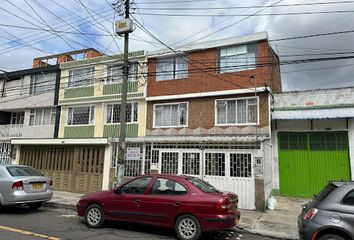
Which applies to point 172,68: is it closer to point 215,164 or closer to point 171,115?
point 171,115

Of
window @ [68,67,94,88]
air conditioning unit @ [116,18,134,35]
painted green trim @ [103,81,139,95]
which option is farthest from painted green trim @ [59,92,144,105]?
air conditioning unit @ [116,18,134,35]

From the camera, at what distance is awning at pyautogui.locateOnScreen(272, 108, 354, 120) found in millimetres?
12898

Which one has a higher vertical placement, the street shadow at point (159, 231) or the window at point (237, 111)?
the window at point (237, 111)

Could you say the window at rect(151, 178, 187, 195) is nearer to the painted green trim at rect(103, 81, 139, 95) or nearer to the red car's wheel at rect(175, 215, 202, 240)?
the red car's wheel at rect(175, 215, 202, 240)

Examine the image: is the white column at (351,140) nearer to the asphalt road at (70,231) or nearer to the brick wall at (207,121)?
the brick wall at (207,121)

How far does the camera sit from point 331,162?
13461mm

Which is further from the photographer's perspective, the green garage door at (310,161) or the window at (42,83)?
the window at (42,83)

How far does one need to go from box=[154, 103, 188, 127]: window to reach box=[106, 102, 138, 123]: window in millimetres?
1375

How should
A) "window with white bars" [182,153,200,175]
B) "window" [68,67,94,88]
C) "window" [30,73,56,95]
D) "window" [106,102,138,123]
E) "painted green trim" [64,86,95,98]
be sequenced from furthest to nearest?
1. "window" [30,73,56,95]
2. "window" [68,67,94,88]
3. "painted green trim" [64,86,95,98]
4. "window" [106,102,138,123]
5. "window with white bars" [182,153,200,175]

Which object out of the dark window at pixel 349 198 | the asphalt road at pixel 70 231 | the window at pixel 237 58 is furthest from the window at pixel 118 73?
the dark window at pixel 349 198

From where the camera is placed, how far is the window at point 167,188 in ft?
25.9

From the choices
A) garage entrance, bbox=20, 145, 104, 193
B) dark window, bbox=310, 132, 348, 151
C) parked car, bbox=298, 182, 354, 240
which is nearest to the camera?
parked car, bbox=298, 182, 354, 240

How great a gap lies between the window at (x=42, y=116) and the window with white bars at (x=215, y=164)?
1165 cm

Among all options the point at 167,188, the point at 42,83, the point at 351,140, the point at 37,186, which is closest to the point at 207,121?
the point at 351,140
